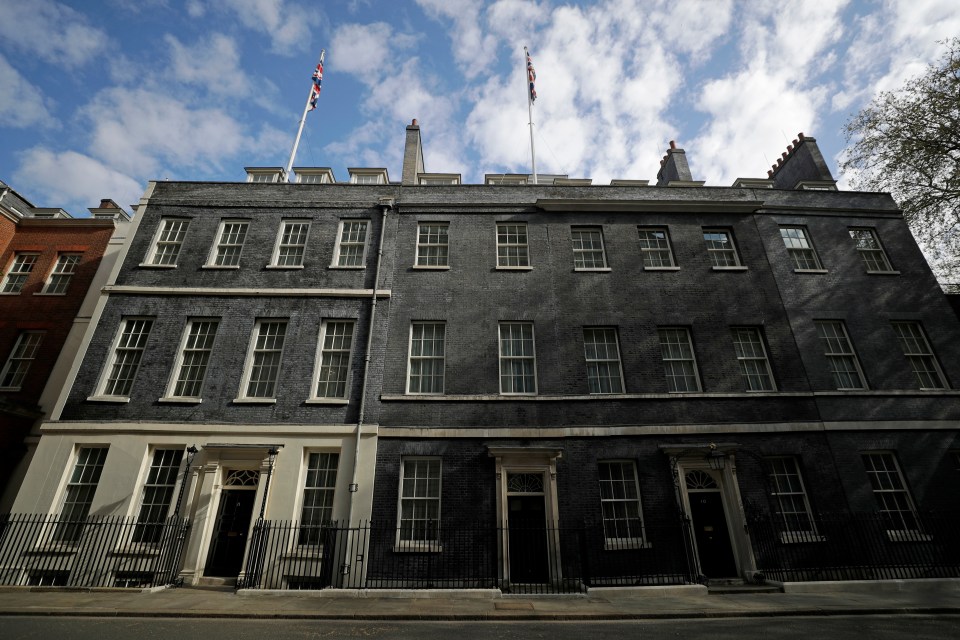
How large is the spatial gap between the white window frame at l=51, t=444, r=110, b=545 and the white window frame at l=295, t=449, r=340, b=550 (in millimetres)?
5982

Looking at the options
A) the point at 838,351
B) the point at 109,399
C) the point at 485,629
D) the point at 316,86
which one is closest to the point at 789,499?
the point at 838,351

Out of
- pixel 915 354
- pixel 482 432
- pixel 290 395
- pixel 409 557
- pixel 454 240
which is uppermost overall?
pixel 454 240

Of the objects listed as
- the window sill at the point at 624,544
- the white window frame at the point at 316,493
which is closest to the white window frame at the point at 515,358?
the window sill at the point at 624,544

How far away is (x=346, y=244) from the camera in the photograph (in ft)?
53.5

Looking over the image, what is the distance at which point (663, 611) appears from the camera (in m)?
9.26

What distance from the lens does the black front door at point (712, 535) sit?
1220 centimetres

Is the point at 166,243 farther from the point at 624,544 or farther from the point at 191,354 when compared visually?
the point at 624,544

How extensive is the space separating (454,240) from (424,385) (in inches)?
225

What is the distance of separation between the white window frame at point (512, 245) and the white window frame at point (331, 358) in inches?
231

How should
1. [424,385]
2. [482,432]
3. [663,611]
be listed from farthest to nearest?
[424,385], [482,432], [663,611]

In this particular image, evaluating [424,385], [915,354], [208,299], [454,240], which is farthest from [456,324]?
[915,354]

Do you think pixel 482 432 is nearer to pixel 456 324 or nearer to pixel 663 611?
pixel 456 324

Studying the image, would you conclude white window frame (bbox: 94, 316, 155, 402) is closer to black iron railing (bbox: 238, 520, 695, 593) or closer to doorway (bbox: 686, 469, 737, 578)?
black iron railing (bbox: 238, 520, 695, 593)

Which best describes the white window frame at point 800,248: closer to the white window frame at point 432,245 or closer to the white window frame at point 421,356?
the white window frame at point 432,245
